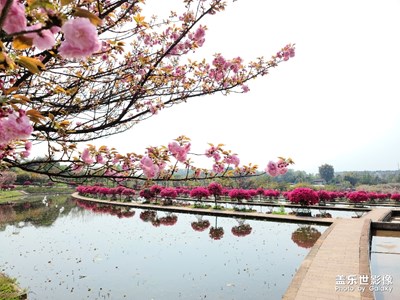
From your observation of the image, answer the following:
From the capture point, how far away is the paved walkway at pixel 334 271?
4734 mm

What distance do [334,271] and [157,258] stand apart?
5.03m

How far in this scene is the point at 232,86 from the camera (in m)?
4.31

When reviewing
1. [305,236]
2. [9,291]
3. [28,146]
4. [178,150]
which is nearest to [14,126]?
[28,146]

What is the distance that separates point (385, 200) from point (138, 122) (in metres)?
25.8

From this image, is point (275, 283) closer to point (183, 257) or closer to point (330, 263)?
point (330, 263)

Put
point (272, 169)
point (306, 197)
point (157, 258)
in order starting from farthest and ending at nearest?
point (306, 197)
point (157, 258)
point (272, 169)

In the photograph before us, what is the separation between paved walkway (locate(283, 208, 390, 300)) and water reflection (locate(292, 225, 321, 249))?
41.6 inches

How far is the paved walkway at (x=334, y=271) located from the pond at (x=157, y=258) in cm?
80

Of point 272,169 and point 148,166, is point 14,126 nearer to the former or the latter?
point 148,166

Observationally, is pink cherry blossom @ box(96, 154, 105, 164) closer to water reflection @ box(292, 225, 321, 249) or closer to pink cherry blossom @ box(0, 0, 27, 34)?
pink cherry blossom @ box(0, 0, 27, 34)

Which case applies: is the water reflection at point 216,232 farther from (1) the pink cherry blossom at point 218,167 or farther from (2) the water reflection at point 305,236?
(1) the pink cherry blossom at point 218,167

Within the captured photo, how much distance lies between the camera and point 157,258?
8.92m

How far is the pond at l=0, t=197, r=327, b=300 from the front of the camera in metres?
6.55

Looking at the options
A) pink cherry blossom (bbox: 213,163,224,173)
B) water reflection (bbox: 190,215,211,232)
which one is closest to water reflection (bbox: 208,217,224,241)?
water reflection (bbox: 190,215,211,232)
